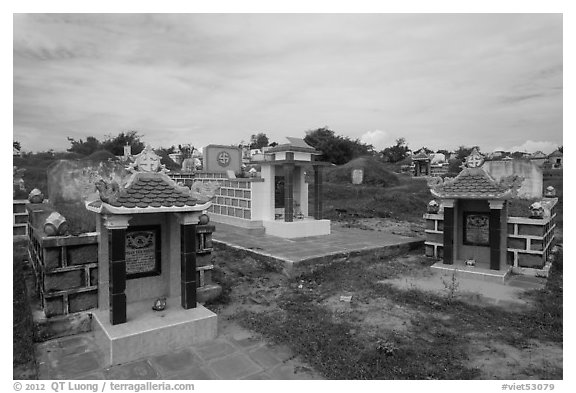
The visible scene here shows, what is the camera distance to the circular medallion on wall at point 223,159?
2012 centimetres

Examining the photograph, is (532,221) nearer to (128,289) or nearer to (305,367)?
(305,367)

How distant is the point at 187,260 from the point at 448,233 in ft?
24.3

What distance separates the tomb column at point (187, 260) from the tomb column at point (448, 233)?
7215 mm

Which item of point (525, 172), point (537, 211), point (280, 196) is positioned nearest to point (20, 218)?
point (280, 196)

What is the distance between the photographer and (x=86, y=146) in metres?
41.2

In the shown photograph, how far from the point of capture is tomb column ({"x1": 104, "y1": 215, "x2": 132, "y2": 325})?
6012 mm

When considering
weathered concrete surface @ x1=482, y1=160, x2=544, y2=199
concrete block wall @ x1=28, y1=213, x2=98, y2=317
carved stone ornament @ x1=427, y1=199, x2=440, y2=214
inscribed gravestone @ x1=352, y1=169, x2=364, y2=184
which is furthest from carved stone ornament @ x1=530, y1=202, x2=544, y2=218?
inscribed gravestone @ x1=352, y1=169, x2=364, y2=184

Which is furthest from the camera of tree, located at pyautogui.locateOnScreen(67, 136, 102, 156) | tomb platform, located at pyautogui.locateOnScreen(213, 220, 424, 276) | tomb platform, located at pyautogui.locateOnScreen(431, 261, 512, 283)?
tree, located at pyautogui.locateOnScreen(67, 136, 102, 156)

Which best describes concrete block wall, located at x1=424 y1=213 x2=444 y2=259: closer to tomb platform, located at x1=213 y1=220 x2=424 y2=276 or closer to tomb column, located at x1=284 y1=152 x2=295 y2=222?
tomb platform, located at x1=213 y1=220 x2=424 y2=276

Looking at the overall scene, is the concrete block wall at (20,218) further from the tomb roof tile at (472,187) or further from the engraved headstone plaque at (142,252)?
the tomb roof tile at (472,187)

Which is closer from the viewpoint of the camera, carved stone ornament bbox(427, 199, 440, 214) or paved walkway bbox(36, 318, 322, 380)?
paved walkway bbox(36, 318, 322, 380)

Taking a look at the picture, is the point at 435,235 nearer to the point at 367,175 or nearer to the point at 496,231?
the point at 496,231

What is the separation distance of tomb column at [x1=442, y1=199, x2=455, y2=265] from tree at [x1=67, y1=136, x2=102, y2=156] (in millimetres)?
38023

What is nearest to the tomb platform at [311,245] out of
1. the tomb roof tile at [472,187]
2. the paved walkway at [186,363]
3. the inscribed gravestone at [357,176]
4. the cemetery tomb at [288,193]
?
the cemetery tomb at [288,193]
